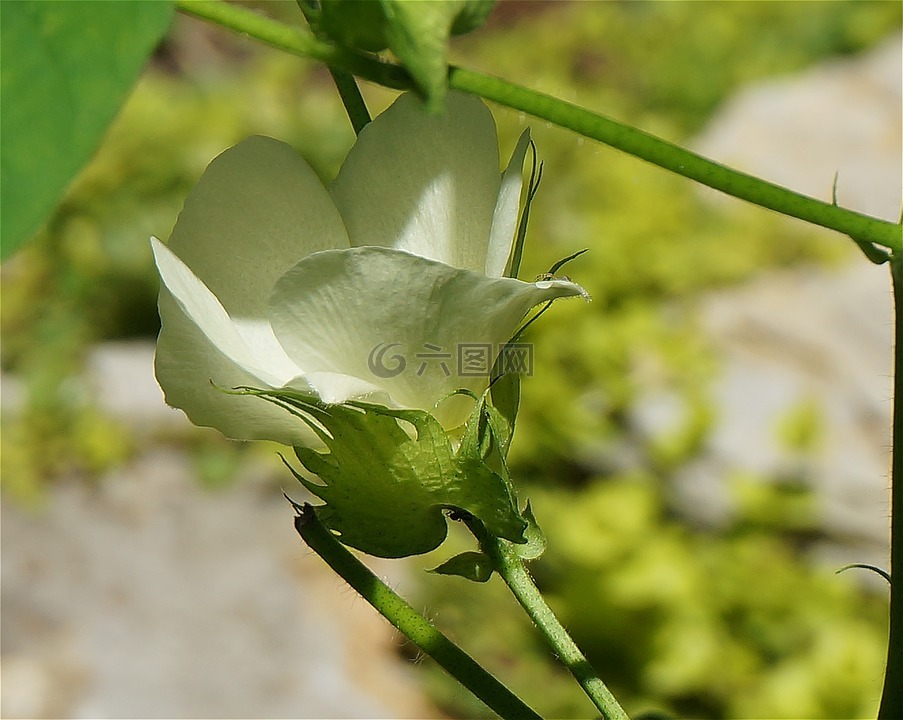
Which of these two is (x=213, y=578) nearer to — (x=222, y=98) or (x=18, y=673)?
(x=18, y=673)

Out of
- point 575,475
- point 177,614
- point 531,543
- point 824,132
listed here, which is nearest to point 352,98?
point 531,543

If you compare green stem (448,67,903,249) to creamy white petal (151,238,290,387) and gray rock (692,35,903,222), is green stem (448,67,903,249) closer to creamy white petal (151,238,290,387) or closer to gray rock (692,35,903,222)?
creamy white petal (151,238,290,387)

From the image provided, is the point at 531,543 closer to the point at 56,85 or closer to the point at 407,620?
the point at 407,620

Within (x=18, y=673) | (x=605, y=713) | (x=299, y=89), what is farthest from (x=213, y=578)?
(x=299, y=89)

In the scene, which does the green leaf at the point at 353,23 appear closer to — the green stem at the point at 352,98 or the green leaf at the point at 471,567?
→ the green stem at the point at 352,98

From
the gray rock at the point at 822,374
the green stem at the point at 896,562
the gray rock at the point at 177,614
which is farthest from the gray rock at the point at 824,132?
the green stem at the point at 896,562

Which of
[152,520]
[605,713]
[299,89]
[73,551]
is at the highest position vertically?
[299,89]
